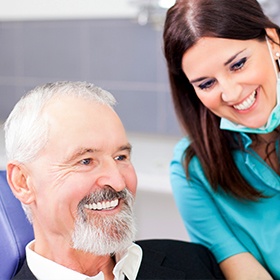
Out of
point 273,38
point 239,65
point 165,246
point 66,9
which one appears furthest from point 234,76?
point 66,9

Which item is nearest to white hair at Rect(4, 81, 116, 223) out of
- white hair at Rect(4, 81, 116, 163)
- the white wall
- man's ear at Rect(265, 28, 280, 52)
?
white hair at Rect(4, 81, 116, 163)

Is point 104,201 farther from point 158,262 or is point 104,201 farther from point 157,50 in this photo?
point 157,50

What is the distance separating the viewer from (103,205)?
4.44 feet

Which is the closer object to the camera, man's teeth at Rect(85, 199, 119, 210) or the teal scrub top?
man's teeth at Rect(85, 199, 119, 210)

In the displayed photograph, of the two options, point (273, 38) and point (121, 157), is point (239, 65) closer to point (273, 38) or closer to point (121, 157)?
point (273, 38)

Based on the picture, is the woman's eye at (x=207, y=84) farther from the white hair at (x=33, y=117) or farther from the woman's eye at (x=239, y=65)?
the white hair at (x=33, y=117)

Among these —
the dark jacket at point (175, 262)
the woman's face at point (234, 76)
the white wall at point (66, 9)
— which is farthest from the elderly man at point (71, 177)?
the white wall at point (66, 9)

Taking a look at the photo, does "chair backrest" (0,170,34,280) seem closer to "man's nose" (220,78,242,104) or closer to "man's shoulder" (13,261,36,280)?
"man's shoulder" (13,261,36,280)

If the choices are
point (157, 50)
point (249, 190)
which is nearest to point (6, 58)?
point (157, 50)

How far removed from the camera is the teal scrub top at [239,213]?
1852 mm

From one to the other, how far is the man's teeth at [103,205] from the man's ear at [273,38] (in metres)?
0.66

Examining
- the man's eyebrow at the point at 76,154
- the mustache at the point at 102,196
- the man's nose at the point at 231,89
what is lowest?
the mustache at the point at 102,196

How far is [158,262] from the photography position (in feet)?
5.25

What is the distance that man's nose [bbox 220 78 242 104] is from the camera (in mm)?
1646
